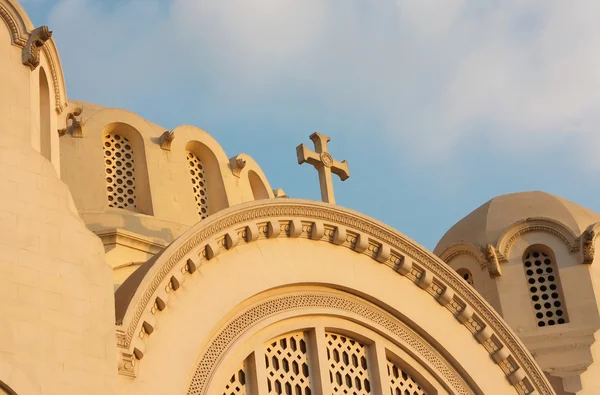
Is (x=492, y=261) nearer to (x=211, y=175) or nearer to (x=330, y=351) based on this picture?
(x=211, y=175)

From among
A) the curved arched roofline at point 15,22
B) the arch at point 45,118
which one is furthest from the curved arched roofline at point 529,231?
the curved arched roofline at point 15,22

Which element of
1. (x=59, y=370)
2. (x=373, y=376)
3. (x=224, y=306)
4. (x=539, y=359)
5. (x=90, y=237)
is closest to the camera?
(x=59, y=370)

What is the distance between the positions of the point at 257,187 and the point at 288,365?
8.61 m

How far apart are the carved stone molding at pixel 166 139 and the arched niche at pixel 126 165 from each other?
399mm

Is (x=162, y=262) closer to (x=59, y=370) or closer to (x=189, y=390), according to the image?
(x=189, y=390)

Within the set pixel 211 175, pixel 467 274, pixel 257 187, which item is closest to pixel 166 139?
pixel 211 175

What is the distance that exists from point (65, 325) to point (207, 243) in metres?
3.34

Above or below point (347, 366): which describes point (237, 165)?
above

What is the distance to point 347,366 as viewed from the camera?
58.1ft

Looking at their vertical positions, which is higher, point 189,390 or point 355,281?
point 355,281

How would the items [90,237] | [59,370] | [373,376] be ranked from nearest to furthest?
[59,370]
[90,237]
[373,376]

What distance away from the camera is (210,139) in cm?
2428

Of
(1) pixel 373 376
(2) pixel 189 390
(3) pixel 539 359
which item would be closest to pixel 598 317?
(3) pixel 539 359

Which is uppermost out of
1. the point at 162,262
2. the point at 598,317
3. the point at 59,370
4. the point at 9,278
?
the point at 598,317
